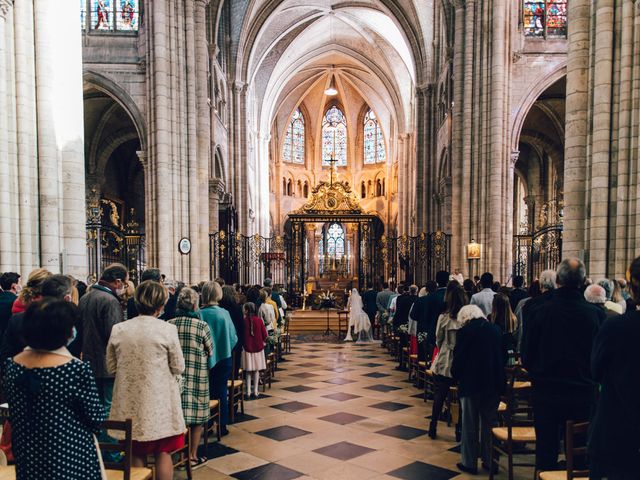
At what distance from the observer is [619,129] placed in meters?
8.14

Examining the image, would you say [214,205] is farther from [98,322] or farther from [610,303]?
[610,303]

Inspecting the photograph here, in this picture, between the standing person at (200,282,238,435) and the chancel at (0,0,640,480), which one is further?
the standing person at (200,282,238,435)

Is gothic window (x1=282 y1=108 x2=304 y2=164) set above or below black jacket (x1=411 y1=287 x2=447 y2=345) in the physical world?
above

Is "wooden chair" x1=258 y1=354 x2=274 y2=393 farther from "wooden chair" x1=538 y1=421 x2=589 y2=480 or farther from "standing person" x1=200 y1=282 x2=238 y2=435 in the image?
"wooden chair" x1=538 y1=421 x2=589 y2=480

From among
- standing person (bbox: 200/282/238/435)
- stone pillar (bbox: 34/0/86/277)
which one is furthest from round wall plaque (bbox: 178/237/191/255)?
standing person (bbox: 200/282/238/435)

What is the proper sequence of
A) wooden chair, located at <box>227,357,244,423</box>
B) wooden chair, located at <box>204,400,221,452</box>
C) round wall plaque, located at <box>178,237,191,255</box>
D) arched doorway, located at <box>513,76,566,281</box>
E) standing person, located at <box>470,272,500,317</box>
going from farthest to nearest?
arched doorway, located at <box>513,76,566,281</box> < round wall plaque, located at <box>178,237,191,255</box> < standing person, located at <box>470,272,500,317</box> < wooden chair, located at <box>227,357,244,423</box> < wooden chair, located at <box>204,400,221,452</box>

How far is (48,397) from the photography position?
263 centimetres

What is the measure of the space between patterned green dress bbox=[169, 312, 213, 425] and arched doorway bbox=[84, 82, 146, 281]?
494 inches

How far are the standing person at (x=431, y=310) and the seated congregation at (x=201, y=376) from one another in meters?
0.04

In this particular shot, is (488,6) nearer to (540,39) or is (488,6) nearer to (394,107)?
(540,39)

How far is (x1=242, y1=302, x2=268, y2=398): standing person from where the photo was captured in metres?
8.07

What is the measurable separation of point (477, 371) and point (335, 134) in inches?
1679

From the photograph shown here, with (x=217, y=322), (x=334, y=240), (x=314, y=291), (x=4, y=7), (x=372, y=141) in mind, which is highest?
(x=372, y=141)

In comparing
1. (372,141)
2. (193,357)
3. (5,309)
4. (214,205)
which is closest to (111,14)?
(214,205)
